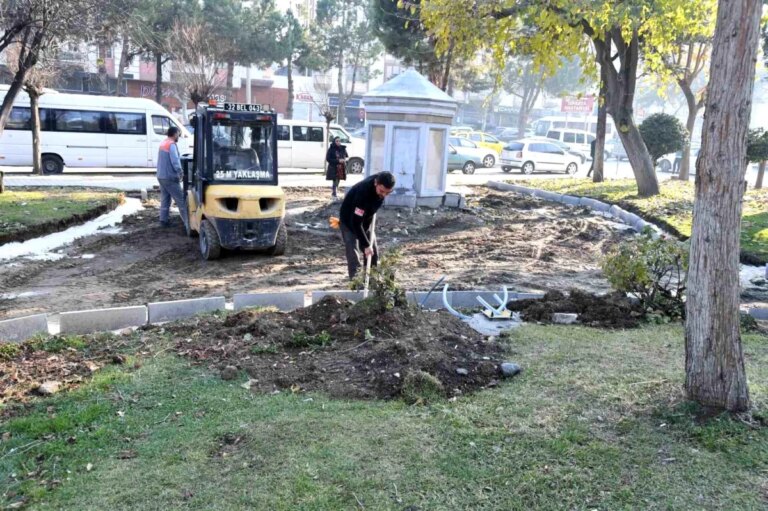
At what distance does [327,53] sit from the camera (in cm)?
4438

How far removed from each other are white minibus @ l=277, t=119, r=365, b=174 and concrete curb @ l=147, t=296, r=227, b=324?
1759cm

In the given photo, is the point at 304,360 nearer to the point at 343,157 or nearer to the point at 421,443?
the point at 421,443

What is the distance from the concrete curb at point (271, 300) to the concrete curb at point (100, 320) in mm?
1051

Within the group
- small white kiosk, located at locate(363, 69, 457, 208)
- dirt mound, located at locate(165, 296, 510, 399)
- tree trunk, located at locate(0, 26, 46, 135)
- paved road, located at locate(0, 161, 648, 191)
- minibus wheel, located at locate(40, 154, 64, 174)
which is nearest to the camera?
dirt mound, located at locate(165, 296, 510, 399)

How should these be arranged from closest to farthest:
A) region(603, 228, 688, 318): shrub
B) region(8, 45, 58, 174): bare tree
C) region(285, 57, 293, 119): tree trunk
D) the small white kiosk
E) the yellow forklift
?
region(603, 228, 688, 318): shrub, the yellow forklift, the small white kiosk, region(8, 45, 58, 174): bare tree, region(285, 57, 293, 119): tree trunk

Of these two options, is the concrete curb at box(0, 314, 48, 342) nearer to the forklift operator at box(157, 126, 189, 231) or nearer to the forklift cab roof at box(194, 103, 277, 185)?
the forklift cab roof at box(194, 103, 277, 185)

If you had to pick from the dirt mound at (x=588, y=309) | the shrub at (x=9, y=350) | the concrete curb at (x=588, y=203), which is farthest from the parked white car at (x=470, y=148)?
the shrub at (x=9, y=350)

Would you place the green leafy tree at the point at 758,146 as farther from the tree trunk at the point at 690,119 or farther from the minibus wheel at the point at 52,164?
the minibus wheel at the point at 52,164

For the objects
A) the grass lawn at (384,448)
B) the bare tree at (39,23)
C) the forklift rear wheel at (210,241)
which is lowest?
the grass lawn at (384,448)

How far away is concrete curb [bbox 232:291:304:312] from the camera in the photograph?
7258mm

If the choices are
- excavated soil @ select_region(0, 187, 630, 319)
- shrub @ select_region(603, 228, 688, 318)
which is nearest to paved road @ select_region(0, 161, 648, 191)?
excavated soil @ select_region(0, 187, 630, 319)

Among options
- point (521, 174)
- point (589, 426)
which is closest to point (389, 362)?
point (589, 426)

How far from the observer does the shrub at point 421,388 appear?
181 inches

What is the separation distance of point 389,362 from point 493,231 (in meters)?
9.03
